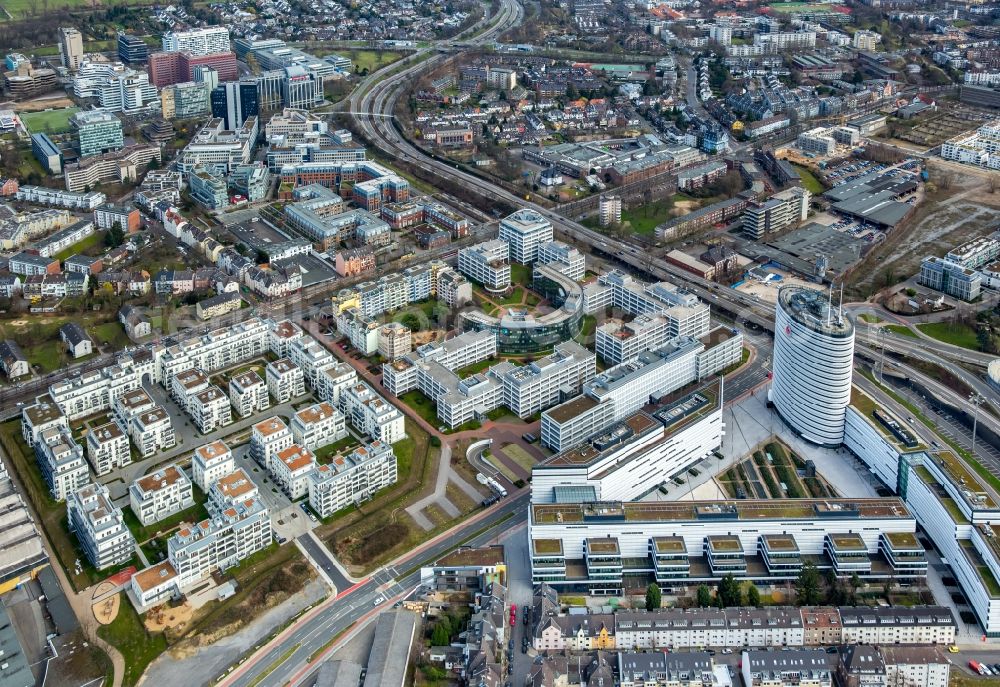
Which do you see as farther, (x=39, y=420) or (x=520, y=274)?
(x=520, y=274)

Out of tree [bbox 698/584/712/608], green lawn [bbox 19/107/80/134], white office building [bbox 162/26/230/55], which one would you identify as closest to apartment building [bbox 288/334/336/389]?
tree [bbox 698/584/712/608]

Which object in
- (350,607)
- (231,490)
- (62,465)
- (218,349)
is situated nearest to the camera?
(350,607)

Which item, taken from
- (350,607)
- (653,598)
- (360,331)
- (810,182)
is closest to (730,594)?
(653,598)

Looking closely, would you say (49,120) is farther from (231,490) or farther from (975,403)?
(975,403)

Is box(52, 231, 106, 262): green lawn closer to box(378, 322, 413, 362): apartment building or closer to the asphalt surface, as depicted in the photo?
box(378, 322, 413, 362): apartment building

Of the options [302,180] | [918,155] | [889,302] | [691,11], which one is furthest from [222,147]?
[691,11]
